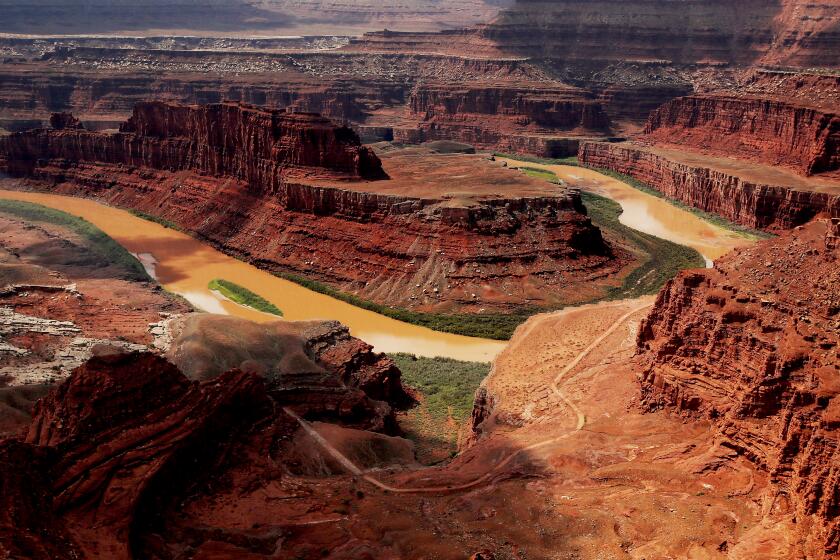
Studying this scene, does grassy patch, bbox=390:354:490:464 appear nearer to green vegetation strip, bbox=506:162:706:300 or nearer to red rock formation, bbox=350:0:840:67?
green vegetation strip, bbox=506:162:706:300

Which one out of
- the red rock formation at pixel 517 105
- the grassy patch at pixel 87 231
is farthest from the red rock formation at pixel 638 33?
the grassy patch at pixel 87 231

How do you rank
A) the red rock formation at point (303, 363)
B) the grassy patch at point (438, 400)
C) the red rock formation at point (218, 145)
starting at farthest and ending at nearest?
the red rock formation at point (218, 145) < the grassy patch at point (438, 400) < the red rock formation at point (303, 363)

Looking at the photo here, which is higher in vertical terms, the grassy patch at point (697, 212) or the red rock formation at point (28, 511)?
the red rock formation at point (28, 511)

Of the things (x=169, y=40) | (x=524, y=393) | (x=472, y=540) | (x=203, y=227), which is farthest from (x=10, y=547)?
(x=169, y=40)

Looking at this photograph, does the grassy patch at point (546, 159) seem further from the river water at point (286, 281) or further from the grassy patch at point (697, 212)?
the river water at point (286, 281)

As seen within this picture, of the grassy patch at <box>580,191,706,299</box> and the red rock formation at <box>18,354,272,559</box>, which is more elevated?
the red rock formation at <box>18,354,272,559</box>

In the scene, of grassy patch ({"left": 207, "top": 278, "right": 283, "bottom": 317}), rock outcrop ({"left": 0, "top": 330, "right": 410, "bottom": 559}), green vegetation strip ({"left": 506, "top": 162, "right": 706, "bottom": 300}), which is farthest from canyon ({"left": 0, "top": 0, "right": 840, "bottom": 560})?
grassy patch ({"left": 207, "top": 278, "right": 283, "bottom": 317})

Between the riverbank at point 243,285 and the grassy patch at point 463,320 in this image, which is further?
the grassy patch at point 463,320
